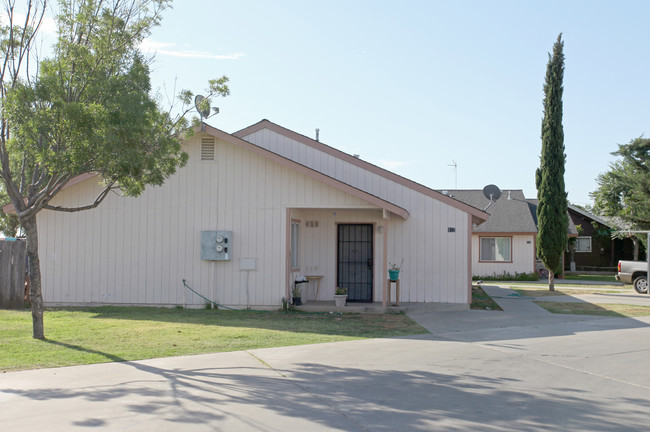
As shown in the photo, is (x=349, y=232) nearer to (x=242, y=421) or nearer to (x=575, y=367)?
(x=575, y=367)

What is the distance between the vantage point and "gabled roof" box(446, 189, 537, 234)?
29875mm

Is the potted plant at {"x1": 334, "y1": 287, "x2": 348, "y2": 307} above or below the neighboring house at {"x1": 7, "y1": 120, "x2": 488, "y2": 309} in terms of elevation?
below

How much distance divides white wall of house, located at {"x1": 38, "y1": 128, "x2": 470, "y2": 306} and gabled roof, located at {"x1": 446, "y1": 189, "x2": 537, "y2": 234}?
14.6 m

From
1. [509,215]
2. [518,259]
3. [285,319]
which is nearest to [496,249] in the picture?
[518,259]

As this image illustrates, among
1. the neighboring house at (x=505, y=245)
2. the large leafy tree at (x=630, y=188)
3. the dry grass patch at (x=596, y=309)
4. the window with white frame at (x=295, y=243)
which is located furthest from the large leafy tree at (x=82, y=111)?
the large leafy tree at (x=630, y=188)

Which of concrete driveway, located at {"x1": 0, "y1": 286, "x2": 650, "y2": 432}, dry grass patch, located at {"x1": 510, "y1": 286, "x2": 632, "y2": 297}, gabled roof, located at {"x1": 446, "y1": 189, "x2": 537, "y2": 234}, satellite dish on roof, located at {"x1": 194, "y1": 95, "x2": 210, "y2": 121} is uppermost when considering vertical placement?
satellite dish on roof, located at {"x1": 194, "y1": 95, "x2": 210, "y2": 121}

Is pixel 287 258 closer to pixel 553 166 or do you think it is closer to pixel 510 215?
pixel 553 166

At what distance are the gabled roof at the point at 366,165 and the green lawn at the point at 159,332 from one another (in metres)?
3.49

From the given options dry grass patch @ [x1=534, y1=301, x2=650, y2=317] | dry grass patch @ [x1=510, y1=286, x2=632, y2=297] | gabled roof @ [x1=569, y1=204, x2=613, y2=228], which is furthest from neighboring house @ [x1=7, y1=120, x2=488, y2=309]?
gabled roof @ [x1=569, y1=204, x2=613, y2=228]

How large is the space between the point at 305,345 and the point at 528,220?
22.6 meters

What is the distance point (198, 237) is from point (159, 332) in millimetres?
4378

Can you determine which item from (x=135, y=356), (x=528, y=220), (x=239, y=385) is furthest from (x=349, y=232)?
(x=528, y=220)

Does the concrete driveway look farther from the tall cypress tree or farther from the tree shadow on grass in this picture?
the tall cypress tree

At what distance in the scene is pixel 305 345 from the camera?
10.3 m
